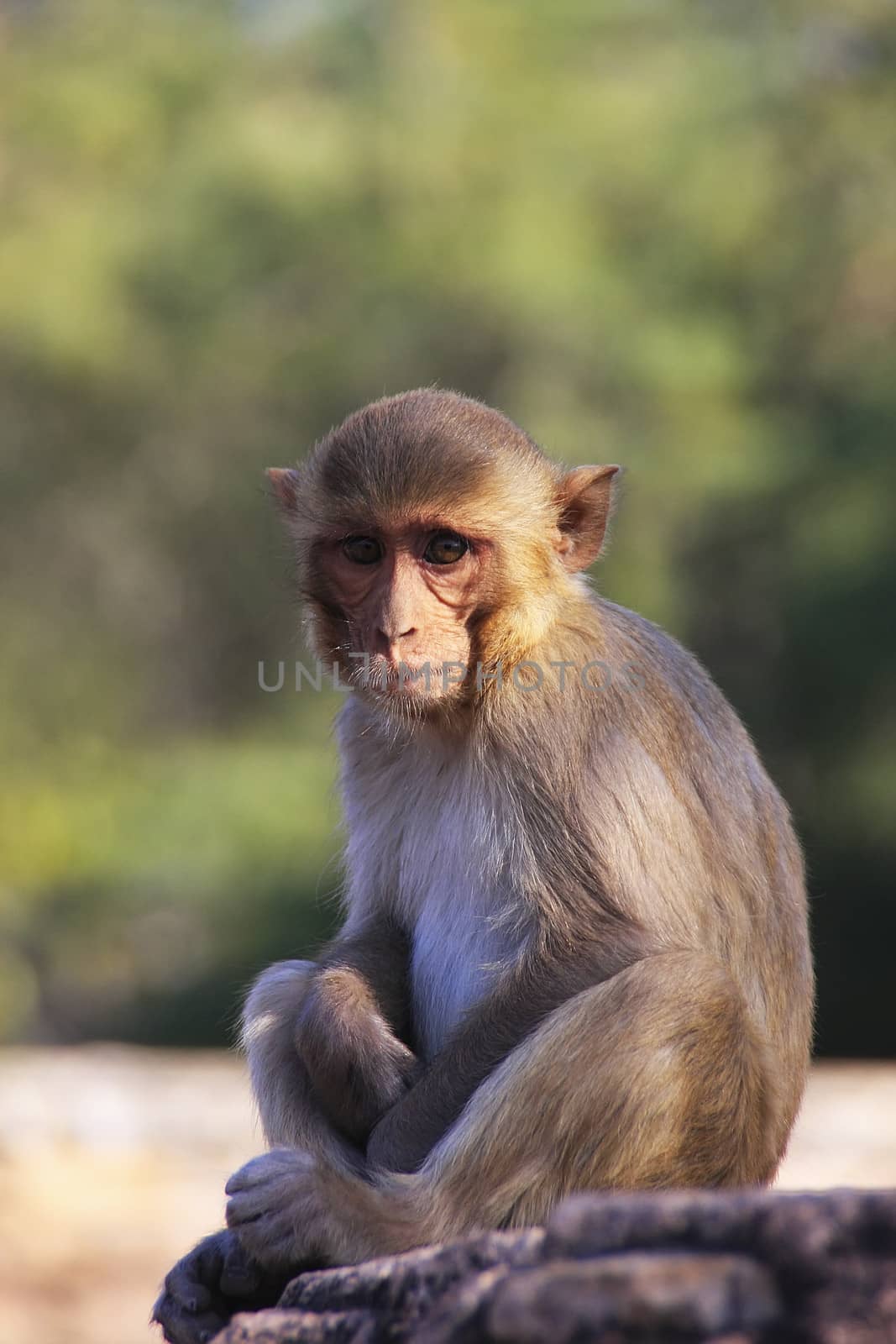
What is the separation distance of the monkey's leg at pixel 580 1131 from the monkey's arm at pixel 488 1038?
0.10 metres

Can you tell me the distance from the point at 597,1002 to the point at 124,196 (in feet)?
62.7

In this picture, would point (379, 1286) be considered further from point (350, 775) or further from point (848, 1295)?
point (350, 775)

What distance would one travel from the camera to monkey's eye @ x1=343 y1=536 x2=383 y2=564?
15.1ft

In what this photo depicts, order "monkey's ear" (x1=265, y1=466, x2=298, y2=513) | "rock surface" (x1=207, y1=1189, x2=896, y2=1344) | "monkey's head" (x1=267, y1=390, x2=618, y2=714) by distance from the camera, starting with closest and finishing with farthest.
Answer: "rock surface" (x1=207, y1=1189, x2=896, y2=1344) < "monkey's head" (x1=267, y1=390, x2=618, y2=714) < "monkey's ear" (x1=265, y1=466, x2=298, y2=513)

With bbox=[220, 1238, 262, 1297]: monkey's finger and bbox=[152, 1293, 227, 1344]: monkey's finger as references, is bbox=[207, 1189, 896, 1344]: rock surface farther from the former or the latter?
bbox=[152, 1293, 227, 1344]: monkey's finger

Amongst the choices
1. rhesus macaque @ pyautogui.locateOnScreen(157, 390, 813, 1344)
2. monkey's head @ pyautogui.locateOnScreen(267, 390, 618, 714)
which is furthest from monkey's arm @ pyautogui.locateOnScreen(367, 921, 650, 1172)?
monkey's head @ pyautogui.locateOnScreen(267, 390, 618, 714)

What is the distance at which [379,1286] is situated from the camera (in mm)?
3219

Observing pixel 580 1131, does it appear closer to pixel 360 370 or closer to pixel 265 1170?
pixel 265 1170

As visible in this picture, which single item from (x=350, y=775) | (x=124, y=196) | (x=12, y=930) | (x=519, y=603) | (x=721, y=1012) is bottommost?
(x=12, y=930)

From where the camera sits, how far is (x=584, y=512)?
16.0ft

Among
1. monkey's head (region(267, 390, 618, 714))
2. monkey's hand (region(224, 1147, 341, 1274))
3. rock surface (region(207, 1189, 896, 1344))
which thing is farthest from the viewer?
monkey's head (region(267, 390, 618, 714))

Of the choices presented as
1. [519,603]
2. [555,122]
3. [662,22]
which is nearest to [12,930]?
[555,122]

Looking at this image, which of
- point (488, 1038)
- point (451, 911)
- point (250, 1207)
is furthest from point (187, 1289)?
point (451, 911)

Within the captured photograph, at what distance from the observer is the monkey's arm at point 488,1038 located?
419cm
